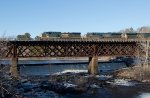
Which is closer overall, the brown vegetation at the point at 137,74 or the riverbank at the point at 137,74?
the riverbank at the point at 137,74

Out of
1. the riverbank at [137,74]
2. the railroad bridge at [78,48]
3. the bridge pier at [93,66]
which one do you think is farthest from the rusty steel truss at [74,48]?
the riverbank at [137,74]

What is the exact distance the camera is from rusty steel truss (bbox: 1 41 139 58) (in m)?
72.2

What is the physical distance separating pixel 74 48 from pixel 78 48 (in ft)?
3.57

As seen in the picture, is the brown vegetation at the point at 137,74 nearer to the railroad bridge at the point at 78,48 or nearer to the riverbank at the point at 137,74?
the riverbank at the point at 137,74

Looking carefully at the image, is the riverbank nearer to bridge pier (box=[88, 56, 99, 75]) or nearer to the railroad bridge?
bridge pier (box=[88, 56, 99, 75])

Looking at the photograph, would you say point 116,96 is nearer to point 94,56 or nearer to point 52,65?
point 94,56

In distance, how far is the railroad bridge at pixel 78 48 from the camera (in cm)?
7225

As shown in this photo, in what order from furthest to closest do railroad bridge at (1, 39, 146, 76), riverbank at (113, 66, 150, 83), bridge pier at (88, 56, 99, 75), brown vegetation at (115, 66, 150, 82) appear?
1. bridge pier at (88, 56, 99, 75)
2. railroad bridge at (1, 39, 146, 76)
3. brown vegetation at (115, 66, 150, 82)
4. riverbank at (113, 66, 150, 83)

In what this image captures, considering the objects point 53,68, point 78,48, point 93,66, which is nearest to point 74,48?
point 78,48

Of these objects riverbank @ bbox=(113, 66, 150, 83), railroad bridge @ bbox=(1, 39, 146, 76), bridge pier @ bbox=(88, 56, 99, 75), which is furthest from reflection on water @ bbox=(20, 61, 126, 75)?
riverbank @ bbox=(113, 66, 150, 83)

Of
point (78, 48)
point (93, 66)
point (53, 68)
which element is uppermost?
point (78, 48)

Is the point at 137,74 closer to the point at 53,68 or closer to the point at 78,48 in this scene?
the point at 78,48

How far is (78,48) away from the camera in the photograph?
77562 mm

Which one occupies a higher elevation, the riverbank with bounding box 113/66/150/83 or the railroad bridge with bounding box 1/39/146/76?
the railroad bridge with bounding box 1/39/146/76
